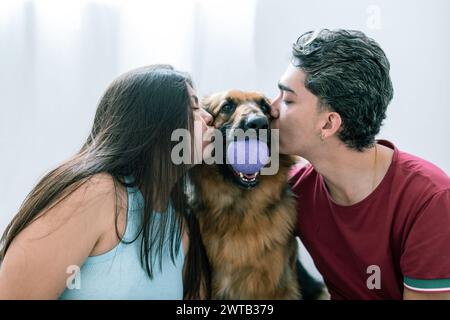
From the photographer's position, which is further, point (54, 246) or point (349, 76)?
point (349, 76)

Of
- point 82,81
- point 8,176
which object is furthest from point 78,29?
point 8,176

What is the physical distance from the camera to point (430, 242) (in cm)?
94

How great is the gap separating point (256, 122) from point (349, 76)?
251 mm

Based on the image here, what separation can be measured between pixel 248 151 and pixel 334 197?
0.92 ft

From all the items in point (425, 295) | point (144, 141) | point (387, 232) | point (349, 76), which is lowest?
point (425, 295)

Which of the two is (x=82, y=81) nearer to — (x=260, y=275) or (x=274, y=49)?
(x=274, y=49)

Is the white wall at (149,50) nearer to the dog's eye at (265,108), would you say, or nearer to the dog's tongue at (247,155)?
the dog's eye at (265,108)

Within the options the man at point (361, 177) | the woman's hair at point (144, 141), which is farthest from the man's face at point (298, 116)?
the woman's hair at point (144, 141)

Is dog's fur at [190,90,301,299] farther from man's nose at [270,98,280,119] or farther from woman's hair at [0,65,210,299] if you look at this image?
woman's hair at [0,65,210,299]

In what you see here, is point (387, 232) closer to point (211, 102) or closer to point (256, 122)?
point (256, 122)

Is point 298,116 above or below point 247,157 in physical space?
above

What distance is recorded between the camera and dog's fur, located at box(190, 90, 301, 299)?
115 centimetres

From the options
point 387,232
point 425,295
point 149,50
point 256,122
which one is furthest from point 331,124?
point 149,50
